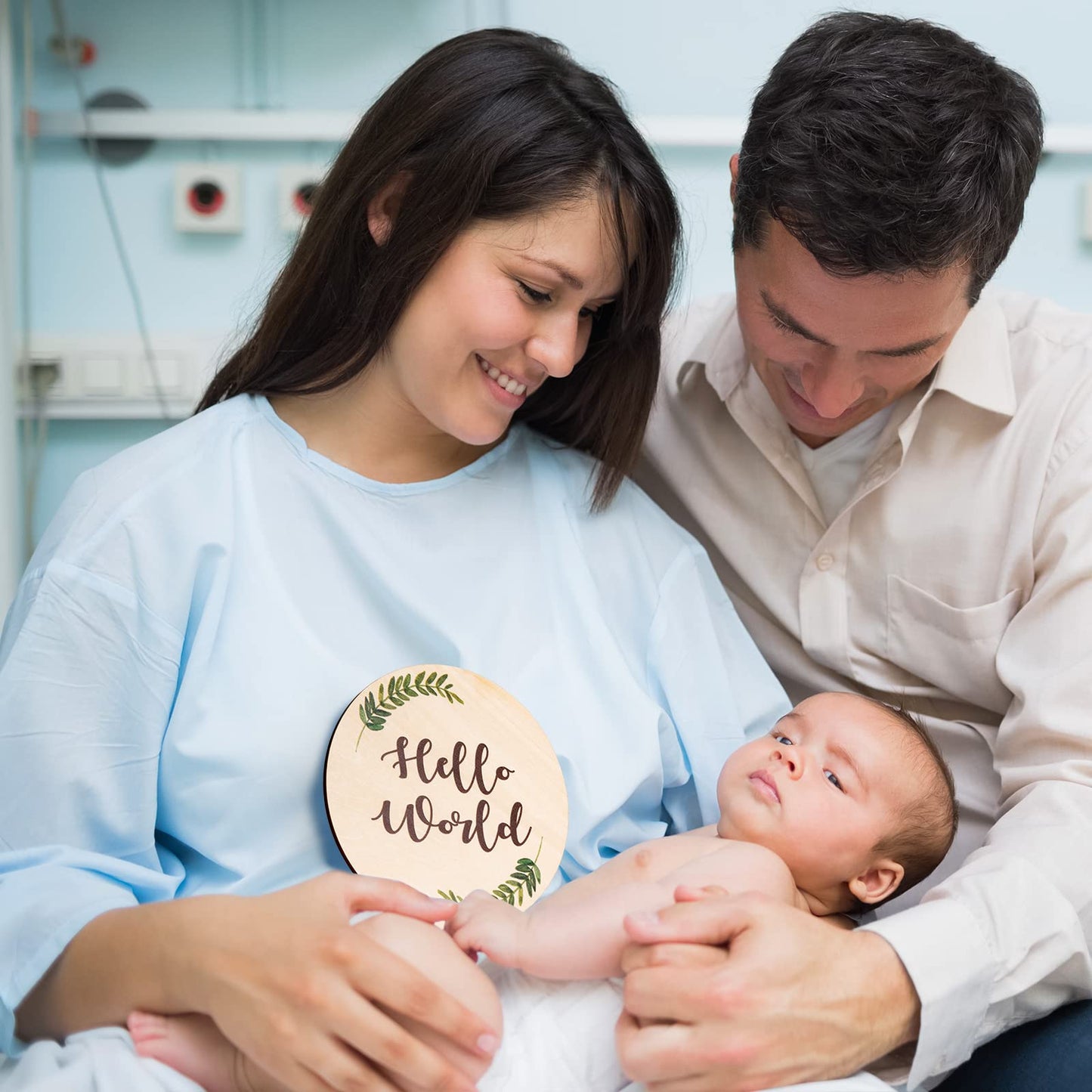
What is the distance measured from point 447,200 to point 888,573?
2.51ft

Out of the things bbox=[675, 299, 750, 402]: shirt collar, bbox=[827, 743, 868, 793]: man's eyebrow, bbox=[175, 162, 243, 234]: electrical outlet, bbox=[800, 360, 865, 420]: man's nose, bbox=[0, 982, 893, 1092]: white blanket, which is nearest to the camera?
bbox=[0, 982, 893, 1092]: white blanket

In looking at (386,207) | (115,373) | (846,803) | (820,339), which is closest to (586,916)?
(846,803)

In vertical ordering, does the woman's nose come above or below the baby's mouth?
above

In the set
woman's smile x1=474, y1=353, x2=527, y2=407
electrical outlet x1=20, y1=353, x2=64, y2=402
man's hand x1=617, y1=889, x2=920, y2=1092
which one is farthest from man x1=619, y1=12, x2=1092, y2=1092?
electrical outlet x1=20, y1=353, x2=64, y2=402

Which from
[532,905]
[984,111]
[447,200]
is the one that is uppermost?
[984,111]

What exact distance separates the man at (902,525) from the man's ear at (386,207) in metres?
0.42

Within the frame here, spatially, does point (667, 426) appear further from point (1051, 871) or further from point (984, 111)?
point (1051, 871)

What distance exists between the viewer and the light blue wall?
2.38 meters

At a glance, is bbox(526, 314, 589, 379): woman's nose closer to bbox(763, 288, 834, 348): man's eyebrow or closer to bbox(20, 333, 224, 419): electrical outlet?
bbox(763, 288, 834, 348): man's eyebrow

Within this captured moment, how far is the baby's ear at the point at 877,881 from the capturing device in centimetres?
134

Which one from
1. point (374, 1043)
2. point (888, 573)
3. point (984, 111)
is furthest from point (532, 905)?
point (984, 111)

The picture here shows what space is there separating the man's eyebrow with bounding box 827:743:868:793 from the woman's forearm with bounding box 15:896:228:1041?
675 millimetres

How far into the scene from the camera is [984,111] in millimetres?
1351

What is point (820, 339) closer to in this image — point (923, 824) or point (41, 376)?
point (923, 824)
